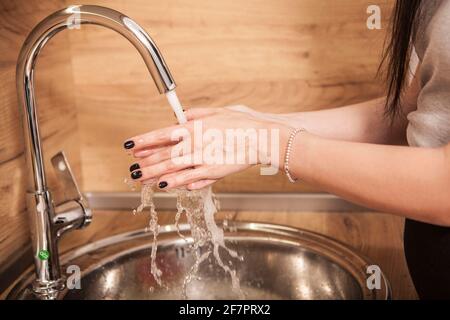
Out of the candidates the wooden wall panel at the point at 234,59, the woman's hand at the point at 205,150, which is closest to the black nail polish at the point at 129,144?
the woman's hand at the point at 205,150

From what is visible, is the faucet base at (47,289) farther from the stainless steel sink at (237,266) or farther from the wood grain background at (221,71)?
the wood grain background at (221,71)

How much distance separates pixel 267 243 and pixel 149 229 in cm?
23

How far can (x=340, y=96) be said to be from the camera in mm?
1104

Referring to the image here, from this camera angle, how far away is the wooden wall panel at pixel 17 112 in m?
0.87

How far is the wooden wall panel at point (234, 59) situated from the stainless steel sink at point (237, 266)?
0.60ft

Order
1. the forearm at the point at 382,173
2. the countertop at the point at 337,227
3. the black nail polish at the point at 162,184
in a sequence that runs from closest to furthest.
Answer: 1. the forearm at the point at 382,173
2. the black nail polish at the point at 162,184
3. the countertop at the point at 337,227

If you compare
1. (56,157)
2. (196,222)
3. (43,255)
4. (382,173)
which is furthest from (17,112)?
(382,173)

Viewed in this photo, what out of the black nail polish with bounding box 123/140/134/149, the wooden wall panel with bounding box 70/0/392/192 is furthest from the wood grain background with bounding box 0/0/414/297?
the black nail polish with bounding box 123/140/134/149

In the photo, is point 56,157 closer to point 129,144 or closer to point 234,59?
point 129,144

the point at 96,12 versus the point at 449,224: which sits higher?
the point at 96,12

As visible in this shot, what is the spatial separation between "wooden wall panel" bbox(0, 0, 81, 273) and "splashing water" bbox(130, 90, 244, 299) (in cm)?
23

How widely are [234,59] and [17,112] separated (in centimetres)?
44

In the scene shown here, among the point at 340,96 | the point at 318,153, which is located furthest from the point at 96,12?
the point at 340,96
